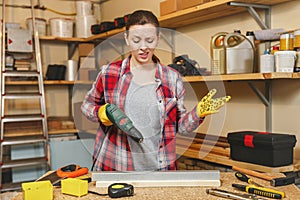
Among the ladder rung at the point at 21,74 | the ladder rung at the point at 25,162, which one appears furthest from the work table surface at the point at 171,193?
the ladder rung at the point at 21,74

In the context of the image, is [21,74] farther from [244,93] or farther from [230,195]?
[230,195]

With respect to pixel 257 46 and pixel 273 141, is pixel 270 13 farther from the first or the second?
pixel 273 141

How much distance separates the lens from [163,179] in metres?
1.30

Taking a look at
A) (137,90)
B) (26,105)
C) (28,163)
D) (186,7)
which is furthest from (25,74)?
(137,90)

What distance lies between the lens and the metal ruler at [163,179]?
1.29m

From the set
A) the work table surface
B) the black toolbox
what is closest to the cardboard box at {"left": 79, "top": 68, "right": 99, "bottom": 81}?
the work table surface

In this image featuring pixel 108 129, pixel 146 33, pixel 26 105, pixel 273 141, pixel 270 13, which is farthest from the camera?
pixel 26 105

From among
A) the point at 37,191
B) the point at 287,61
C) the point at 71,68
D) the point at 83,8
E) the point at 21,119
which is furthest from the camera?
the point at 83,8

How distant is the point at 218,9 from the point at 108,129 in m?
1.10

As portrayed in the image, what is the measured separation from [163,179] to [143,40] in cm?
46

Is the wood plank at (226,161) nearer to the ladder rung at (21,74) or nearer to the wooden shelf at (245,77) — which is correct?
the wooden shelf at (245,77)

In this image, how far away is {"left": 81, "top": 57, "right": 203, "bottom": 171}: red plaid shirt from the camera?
1.38 meters

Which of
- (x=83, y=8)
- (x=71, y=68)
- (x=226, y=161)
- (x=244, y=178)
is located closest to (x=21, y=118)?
(x=71, y=68)

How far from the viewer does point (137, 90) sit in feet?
4.42
